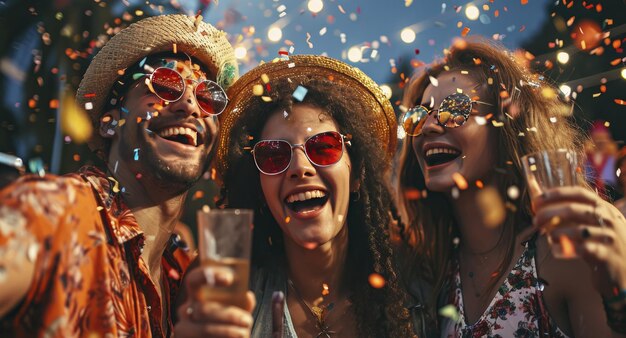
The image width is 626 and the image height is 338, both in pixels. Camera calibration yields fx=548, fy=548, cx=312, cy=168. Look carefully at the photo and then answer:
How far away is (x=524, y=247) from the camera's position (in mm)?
3178

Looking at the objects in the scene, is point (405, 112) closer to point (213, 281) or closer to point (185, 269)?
point (185, 269)

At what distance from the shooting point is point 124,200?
3.45 metres

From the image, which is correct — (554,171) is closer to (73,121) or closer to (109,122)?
(109,122)

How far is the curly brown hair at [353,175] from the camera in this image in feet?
11.9

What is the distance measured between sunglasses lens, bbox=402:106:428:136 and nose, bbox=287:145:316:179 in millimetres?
893

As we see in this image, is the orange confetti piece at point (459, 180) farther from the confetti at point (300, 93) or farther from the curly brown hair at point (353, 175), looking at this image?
the confetti at point (300, 93)

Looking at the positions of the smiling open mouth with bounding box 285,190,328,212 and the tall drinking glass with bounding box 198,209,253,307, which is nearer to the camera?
the tall drinking glass with bounding box 198,209,253,307

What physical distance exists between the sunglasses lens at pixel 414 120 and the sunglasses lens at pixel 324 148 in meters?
0.64

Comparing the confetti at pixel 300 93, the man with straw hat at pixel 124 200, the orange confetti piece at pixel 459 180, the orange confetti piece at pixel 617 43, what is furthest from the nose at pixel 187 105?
the orange confetti piece at pixel 617 43

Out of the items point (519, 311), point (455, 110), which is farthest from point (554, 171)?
point (455, 110)

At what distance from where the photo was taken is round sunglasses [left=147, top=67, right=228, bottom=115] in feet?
11.8

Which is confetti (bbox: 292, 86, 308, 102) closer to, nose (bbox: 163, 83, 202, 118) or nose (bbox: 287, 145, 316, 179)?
nose (bbox: 287, 145, 316, 179)

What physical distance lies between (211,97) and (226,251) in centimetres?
207

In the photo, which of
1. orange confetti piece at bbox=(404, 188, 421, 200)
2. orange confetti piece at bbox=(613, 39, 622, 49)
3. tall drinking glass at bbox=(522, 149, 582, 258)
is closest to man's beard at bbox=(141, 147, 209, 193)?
orange confetti piece at bbox=(404, 188, 421, 200)
